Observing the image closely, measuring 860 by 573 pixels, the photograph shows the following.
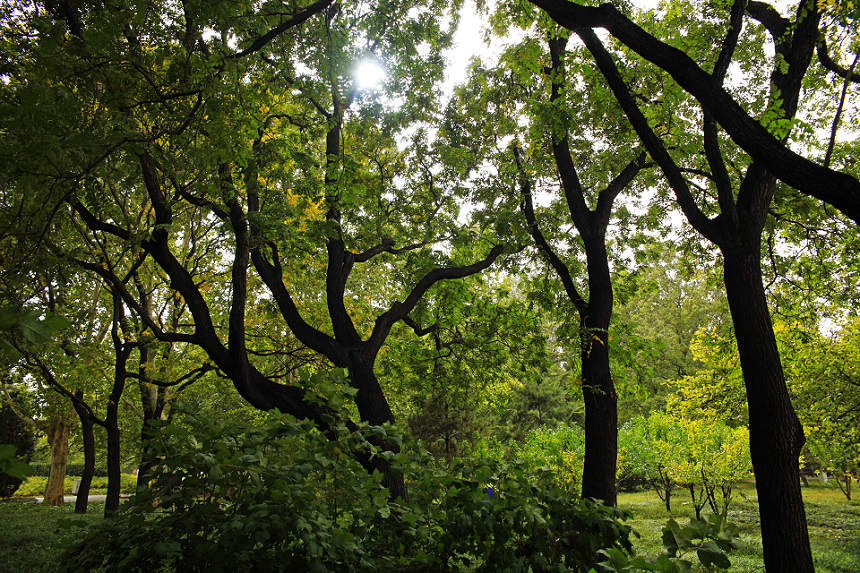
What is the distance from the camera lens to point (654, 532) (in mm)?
14086

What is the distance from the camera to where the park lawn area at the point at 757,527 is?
10.5 meters

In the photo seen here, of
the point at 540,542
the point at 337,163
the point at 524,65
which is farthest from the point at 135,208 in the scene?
the point at 540,542

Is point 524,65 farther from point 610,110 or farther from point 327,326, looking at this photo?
point 327,326

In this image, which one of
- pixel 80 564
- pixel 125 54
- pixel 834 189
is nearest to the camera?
pixel 80 564

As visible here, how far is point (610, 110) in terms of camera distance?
643cm

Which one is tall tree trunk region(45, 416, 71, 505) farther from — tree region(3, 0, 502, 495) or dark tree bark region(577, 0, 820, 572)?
dark tree bark region(577, 0, 820, 572)

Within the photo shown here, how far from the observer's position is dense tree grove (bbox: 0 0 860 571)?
2.39 metres

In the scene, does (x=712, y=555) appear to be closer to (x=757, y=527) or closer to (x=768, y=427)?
(x=768, y=427)

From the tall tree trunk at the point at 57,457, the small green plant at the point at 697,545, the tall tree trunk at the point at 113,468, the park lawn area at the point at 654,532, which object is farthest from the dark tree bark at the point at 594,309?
the tall tree trunk at the point at 57,457

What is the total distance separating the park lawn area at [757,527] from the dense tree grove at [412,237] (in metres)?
2.31

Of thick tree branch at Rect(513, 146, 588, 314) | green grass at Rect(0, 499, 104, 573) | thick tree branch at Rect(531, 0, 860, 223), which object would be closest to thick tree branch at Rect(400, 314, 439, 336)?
thick tree branch at Rect(513, 146, 588, 314)

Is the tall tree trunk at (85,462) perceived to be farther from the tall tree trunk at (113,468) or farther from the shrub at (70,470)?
the shrub at (70,470)

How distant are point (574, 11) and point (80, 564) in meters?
4.98

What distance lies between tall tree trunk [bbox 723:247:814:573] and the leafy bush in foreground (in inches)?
120
